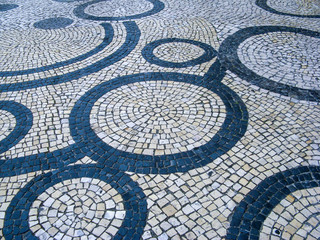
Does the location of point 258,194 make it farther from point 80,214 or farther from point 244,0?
point 244,0

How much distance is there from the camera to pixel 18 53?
995cm

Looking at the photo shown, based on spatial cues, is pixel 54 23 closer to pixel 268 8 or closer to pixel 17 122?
pixel 17 122

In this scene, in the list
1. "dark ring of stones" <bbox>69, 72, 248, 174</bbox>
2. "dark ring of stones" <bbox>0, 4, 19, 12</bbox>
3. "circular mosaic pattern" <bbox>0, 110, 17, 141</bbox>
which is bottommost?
"circular mosaic pattern" <bbox>0, 110, 17, 141</bbox>

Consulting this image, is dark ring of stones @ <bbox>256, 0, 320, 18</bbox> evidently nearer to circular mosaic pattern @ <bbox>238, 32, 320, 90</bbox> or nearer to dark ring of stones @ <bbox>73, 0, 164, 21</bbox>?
circular mosaic pattern @ <bbox>238, 32, 320, 90</bbox>

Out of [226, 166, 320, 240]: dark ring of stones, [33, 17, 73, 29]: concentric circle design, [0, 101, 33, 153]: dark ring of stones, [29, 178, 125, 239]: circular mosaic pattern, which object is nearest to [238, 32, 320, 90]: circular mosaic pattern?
[226, 166, 320, 240]: dark ring of stones

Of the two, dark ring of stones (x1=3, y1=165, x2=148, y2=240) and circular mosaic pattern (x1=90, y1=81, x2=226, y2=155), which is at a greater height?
circular mosaic pattern (x1=90, y1=81, x2=226, y2=155)

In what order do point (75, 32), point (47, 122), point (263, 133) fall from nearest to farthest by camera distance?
point (263, 133), point (47, 122), point (75, 32)

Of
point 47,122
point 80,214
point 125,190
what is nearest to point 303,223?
point 125,190

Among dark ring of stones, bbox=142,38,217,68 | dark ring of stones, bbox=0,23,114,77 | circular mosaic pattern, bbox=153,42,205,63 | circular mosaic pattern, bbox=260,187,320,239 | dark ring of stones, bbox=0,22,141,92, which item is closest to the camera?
circular mosaic pattern, bbox=260,187,320,239

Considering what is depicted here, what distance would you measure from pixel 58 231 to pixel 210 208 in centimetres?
237

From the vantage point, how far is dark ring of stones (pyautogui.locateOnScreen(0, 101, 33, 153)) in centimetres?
651

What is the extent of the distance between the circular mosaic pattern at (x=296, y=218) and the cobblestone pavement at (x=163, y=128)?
2 centimetres

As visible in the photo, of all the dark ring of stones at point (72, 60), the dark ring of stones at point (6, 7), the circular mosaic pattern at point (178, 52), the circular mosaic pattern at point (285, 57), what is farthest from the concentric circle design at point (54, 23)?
the circular mosaic pattern at point (285, 57)

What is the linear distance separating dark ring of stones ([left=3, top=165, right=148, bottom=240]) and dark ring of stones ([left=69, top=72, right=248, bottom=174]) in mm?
289
